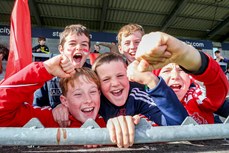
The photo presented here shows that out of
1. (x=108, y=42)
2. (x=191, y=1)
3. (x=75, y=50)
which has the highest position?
(x=191, y=1)

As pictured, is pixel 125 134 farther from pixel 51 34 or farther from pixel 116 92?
pixel 51 34

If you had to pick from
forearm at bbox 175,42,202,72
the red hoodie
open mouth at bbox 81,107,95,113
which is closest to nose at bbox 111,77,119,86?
open mouth at bbox 81,107,95,113

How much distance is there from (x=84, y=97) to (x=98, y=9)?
5632mm

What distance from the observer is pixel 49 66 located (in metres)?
0.74

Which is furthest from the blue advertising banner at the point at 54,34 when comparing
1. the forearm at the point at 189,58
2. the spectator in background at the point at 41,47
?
the forearm at the point at 189,58

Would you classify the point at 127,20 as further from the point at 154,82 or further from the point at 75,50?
the point at 154,82

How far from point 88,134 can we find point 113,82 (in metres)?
0.54

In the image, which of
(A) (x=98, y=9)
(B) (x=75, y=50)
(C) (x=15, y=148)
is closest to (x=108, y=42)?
(A) (x=98, y=9)

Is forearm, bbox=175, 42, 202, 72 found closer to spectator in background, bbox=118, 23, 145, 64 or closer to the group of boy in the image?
the group of boy

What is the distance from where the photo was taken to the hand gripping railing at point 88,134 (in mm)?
484

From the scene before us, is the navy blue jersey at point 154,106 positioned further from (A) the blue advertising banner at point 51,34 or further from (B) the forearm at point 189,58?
(A) the blue advertising banner at point 51,34

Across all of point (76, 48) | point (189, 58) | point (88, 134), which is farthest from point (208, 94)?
point (76, 48)

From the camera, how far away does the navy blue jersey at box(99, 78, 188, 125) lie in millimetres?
779

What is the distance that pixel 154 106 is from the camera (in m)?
0.96
